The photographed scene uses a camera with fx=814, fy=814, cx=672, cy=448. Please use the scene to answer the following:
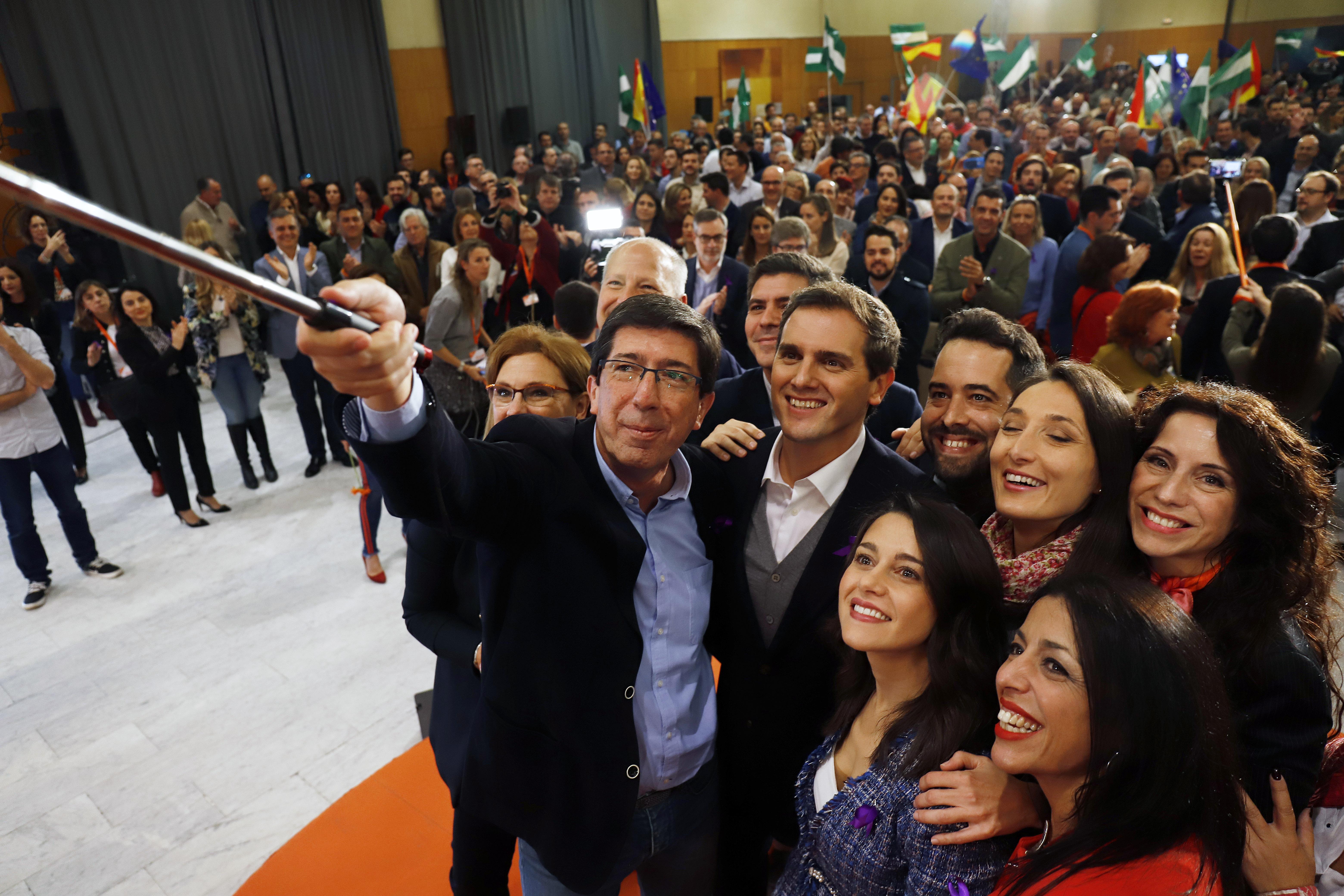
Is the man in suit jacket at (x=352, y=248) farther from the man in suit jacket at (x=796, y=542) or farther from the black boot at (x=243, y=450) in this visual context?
the man in suit jacket at (x=796, y=542)

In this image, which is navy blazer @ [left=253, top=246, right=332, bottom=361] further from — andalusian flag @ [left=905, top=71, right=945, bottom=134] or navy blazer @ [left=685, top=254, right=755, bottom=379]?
andalusian flag @ [left=905, top=71, right=945, bottom=134]

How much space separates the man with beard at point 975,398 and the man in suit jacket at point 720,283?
6.88 feet

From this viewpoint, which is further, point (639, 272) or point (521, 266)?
point (521, 266)

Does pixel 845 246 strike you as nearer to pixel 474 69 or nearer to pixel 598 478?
pixel 598 478

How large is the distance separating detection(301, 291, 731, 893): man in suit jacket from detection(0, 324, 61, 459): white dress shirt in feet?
12.2

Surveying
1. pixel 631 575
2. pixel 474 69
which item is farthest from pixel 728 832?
pixel 474 69

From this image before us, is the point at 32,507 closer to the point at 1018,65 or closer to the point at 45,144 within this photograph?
the point at 45,144

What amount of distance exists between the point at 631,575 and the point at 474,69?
13.2 metres

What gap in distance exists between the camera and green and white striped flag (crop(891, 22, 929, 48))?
1396cm

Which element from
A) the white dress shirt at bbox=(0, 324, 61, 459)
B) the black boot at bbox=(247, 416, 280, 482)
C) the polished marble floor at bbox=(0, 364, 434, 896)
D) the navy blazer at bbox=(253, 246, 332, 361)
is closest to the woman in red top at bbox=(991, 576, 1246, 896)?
the polished marble floor at bbox=(0, 364, 434, 896)

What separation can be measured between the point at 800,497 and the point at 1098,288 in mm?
3070

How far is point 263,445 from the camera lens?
5.46m

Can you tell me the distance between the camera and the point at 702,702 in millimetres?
1629

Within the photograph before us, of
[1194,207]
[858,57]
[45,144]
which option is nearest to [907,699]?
[1194,207]
